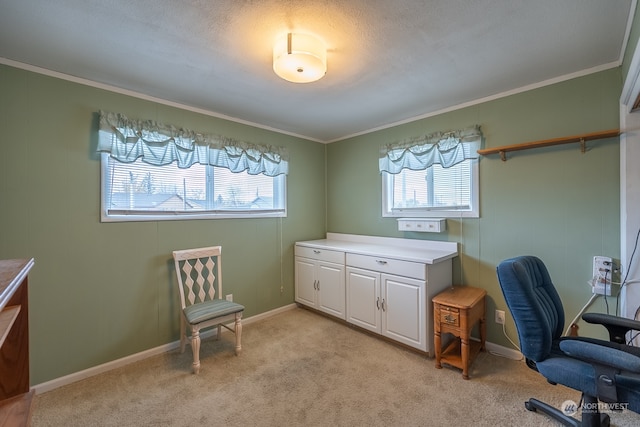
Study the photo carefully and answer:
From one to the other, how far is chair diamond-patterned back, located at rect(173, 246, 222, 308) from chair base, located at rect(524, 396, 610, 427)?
262 centimetres

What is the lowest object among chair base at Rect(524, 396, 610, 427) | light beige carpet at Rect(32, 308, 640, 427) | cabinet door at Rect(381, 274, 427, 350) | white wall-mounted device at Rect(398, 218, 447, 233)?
light beige carpet at Rect(32, 308, 640, 427)

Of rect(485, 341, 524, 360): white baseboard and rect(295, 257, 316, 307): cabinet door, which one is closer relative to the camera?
rect(485, 341, 524, 360): white baseboard

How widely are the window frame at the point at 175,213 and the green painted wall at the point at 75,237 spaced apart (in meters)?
0.05

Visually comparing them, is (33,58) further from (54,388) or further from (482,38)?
(482,38)

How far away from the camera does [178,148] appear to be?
104 inches

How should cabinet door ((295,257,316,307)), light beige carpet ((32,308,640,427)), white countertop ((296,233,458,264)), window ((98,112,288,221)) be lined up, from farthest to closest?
cabinet door ((295,257,316,307)) < white countertop ((296,233,458,264)) < window ((98,112,288,221)) < light beige carpet ((32,308,640,427))

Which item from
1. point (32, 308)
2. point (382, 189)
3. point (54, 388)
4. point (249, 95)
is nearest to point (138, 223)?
point (32, 308)

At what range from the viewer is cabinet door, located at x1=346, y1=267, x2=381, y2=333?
9.09 feet

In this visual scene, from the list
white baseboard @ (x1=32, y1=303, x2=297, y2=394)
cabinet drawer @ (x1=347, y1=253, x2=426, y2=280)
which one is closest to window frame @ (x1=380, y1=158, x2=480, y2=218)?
cabinet drawer @ (x1=347, y1=253, x2=426, y2=280)

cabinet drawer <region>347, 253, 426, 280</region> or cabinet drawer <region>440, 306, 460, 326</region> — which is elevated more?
cabinet drawer <region>347, 253, 426, 280</region>

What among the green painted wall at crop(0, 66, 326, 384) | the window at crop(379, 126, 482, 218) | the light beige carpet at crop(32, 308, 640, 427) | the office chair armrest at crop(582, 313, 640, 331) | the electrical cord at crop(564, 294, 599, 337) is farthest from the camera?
the window at crop(379, 126, 482, 218)

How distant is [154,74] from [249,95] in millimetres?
746

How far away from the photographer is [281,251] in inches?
140

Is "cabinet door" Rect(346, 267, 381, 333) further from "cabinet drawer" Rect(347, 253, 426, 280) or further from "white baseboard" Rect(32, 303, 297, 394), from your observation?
"white baseboard" Rect(32, 303, 297, 394)
